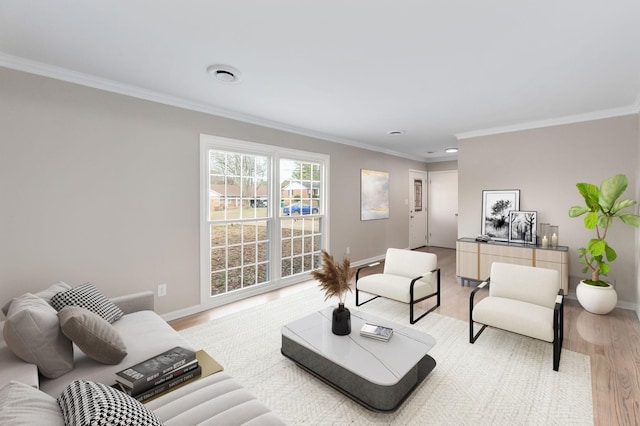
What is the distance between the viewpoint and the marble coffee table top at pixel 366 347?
1.93m

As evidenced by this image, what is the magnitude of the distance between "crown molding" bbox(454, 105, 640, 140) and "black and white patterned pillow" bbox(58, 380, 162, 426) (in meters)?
5.33

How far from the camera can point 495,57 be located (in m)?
2.38

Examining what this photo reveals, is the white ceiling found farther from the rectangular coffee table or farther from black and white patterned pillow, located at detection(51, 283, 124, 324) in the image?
the rectangular coffee table

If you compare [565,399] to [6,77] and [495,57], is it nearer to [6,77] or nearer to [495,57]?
[495,57]

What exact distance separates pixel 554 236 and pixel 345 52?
387 centimetres

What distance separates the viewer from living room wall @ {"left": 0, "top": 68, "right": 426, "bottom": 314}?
98.2 inches

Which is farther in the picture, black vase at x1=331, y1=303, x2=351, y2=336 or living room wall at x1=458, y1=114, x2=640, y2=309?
living room wall at x1=458, y1=114, x2=640, y2=309

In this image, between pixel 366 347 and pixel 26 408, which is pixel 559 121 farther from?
pixel 26 408

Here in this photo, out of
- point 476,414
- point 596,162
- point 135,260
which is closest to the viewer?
point 476,414

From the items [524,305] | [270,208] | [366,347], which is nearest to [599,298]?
[524,305]

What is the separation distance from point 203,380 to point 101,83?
2892mm

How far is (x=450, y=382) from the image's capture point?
7.42ft

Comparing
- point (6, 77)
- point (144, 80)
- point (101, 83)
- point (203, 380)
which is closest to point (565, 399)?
point (203, 380)

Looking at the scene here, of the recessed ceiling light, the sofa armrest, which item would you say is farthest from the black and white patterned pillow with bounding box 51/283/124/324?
the recessed ceiling light
